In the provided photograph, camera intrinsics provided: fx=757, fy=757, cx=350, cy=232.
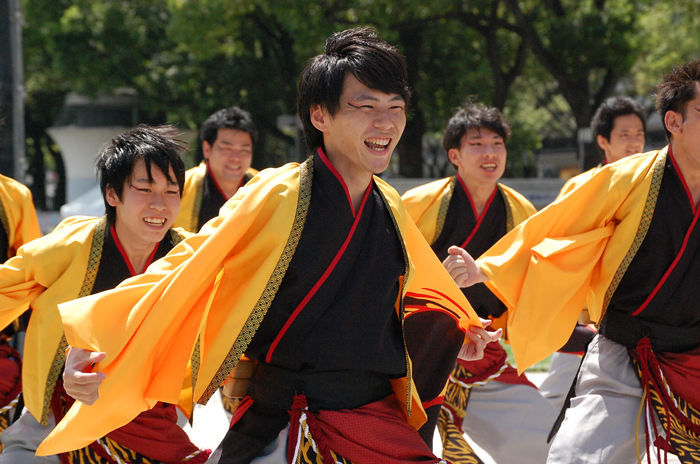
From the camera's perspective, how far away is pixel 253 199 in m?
2.09

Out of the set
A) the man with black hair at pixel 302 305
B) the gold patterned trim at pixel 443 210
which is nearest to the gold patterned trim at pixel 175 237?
the man with black hair at pixel 302 305

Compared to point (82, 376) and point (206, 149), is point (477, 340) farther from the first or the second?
point (206, 149)

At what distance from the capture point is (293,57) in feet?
49.5

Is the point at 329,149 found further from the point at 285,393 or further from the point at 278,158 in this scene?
the point at 278,158

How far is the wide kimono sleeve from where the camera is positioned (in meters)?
2.04

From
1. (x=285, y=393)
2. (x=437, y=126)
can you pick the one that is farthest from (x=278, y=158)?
(x=285, y=393)

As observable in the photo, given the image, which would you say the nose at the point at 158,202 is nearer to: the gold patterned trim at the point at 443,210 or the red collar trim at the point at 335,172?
the red collar trim at the point at 335,172

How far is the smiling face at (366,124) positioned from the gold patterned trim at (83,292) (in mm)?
1140

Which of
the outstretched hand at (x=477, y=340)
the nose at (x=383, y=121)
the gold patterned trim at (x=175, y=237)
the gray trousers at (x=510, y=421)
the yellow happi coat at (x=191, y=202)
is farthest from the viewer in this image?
the yellow happi coat at (x=191, y=202)

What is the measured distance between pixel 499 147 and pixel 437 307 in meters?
1.77

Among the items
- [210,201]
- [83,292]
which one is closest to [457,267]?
[83,292]

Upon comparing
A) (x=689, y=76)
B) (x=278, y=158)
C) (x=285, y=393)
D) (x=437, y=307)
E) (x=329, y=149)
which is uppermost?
(x=689, y=76)

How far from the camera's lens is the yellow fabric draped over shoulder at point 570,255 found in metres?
2.84

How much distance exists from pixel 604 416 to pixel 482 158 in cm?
171
